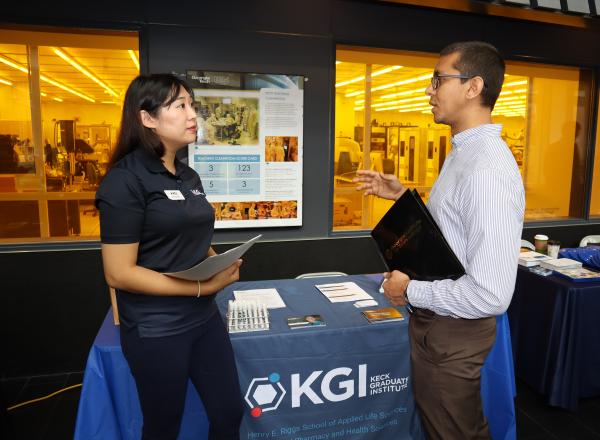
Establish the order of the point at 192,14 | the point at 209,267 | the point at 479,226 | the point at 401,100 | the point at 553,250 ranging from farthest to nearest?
the point at 401,100 < the point at 192,14 < the point at 553,250 < the point at 209,267 < the point at 479,226

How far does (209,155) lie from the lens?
11.5 ft

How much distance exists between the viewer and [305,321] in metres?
2.02

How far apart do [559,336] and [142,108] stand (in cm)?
272

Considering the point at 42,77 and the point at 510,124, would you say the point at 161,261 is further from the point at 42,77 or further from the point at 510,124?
the point at 510,124

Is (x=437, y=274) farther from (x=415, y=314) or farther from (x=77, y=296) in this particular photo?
(x=77, y=296)

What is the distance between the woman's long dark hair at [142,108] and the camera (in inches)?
60.9

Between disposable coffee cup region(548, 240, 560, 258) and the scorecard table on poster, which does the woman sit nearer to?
the scorecard table on poster

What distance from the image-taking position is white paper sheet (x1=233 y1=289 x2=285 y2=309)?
2232 mm

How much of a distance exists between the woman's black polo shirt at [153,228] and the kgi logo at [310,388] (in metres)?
0.54

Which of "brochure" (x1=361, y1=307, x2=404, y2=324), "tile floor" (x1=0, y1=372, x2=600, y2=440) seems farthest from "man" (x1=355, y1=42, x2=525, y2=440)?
"tile floor" (x1=0, y1=372, x2=600, y2=440)

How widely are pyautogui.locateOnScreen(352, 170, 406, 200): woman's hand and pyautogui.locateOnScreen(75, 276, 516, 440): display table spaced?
61 cm

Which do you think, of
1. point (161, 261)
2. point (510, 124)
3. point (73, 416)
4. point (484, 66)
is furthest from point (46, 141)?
point (510, 124)

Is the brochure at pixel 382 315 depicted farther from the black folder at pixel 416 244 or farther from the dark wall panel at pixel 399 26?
the dark wall panel at pixel 399 26

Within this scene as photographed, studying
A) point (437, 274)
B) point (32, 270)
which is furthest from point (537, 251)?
point (32, 270)
